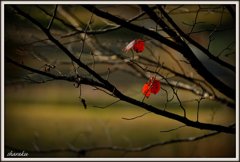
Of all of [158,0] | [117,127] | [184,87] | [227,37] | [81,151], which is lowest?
[81,151]

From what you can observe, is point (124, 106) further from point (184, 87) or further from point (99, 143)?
point (184, 87)

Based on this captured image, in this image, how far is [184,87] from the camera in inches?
114

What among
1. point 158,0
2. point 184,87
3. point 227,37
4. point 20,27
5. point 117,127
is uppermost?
point 227,37

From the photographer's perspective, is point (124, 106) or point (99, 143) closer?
point (99, 143)

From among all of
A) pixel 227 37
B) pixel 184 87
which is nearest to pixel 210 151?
pixel 227 37

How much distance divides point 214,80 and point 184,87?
918 millimetres

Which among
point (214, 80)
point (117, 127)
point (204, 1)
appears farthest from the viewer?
point (117, 127)

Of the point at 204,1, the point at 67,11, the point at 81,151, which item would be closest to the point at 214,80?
the point at 204,1

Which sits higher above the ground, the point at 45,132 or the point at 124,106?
the point at 124,106

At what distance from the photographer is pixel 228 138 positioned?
621cm

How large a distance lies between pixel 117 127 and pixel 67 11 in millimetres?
4066

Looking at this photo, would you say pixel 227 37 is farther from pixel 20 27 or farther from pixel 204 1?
pixel 20 27

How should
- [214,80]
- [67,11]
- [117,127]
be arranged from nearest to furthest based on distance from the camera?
[214,80], [67,11], [117,127]

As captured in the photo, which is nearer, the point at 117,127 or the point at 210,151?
the point at 210,151
